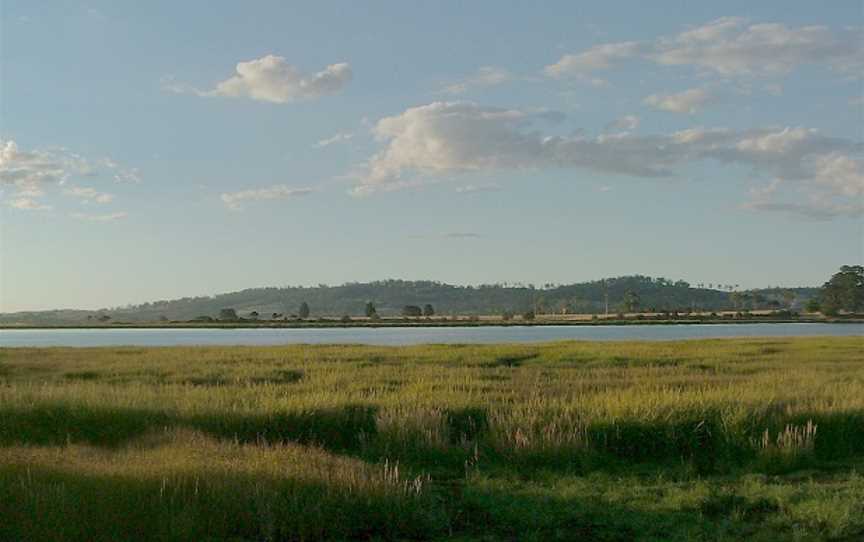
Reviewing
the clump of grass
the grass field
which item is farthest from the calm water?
the clump of grass

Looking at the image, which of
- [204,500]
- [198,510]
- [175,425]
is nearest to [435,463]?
[204,500]

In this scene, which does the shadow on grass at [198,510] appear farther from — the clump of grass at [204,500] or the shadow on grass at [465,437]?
the shadow on grass at [465,437]

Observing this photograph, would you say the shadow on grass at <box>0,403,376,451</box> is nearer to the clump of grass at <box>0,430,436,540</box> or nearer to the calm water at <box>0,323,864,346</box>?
the clump of grass at <box>0,430,436,540</box>

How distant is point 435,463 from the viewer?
1359 centimetres

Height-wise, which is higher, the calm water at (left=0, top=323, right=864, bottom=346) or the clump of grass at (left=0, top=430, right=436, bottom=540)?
the clump of grass at (left=0, top=430, right=436, bottom=540)

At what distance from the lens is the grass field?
9.36 m

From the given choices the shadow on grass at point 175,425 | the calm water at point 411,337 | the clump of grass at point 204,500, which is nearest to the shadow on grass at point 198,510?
the clump of grass at point 204,500

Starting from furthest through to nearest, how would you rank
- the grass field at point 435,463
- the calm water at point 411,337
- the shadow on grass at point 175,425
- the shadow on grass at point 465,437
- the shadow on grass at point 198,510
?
the calm water at point 411,337 → the shadow on grass at point 175,425 → the shadow on grass at point 465,437 → the grass field at point 435,463 → the shadow on grass at point 198,510

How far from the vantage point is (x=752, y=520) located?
9859 mm

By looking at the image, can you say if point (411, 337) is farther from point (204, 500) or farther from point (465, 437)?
point (204, 500)

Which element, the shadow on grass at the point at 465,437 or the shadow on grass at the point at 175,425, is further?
the shadow on grass at the point at 175,425

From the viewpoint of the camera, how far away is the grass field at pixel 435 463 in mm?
9359

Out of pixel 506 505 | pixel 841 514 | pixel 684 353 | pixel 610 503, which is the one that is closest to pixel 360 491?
pixel 506 505

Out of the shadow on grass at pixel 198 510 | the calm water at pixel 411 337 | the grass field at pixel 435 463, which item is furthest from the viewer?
the calm water at pixel 411 337
